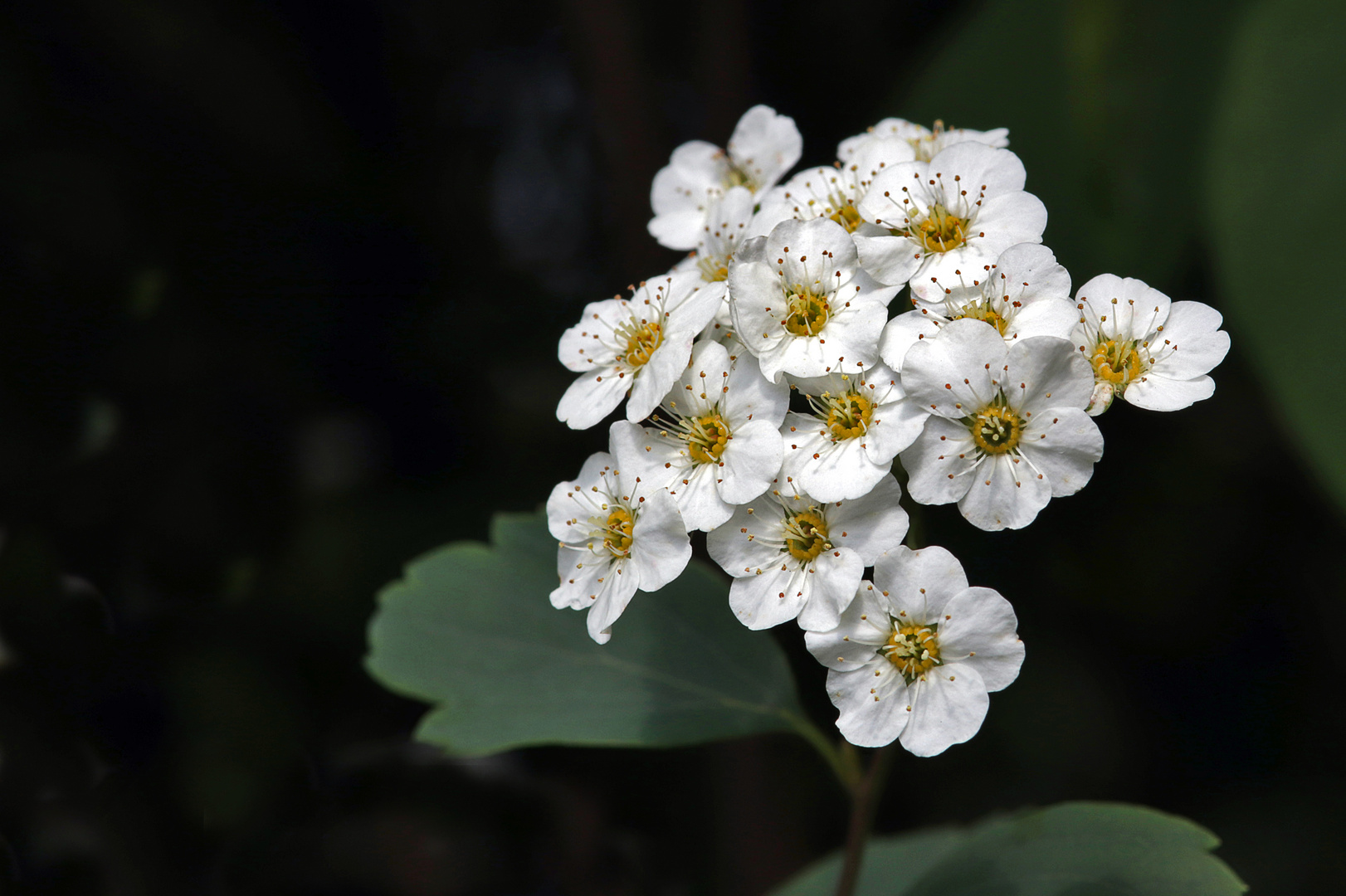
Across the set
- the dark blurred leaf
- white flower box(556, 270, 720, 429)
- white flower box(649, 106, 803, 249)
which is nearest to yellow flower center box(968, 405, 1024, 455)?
white flower box(556, 270, 720, 429)

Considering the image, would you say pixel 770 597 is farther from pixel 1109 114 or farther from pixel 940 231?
pixel 1109 114

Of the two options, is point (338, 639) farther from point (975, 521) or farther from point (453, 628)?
point (975, 521)

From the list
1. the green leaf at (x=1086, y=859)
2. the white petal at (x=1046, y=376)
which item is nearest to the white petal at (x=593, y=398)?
the white petal at (x=1046, y=376)

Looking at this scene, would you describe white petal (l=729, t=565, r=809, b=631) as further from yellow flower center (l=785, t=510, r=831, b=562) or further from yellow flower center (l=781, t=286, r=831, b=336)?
yellow flower center (l=781, t=286, r=831, b=336)

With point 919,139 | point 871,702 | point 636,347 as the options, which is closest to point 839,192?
point 919,139

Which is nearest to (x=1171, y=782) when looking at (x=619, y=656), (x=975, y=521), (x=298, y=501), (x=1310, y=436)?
(x=1310, y=436)
